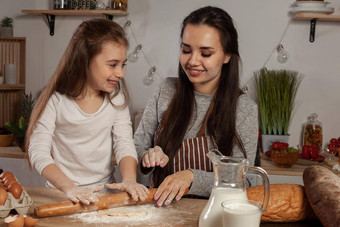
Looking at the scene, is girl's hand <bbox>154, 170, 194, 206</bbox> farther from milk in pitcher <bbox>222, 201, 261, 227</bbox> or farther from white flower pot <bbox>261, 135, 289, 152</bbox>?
white flower pot <bbox>261, 135, 289, 152</bbox>

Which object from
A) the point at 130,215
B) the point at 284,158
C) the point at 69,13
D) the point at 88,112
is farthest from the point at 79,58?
the point at 69,13

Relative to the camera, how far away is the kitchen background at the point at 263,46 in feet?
10.2

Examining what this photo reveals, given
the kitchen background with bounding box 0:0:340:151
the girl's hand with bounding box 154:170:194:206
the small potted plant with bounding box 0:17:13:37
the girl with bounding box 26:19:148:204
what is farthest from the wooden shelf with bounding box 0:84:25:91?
the girl's hand with bounding box 154:170:194:206

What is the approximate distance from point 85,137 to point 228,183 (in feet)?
2.52

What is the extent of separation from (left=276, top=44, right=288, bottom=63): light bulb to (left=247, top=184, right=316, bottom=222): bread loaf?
1.84 metres

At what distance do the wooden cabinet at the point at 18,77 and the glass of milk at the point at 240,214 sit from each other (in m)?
2.55

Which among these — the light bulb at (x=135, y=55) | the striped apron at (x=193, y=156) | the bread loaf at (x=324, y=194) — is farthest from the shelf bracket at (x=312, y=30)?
the bread loaf at (x=324, y=194)

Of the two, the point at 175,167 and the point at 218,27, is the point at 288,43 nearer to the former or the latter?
the point at 218,27

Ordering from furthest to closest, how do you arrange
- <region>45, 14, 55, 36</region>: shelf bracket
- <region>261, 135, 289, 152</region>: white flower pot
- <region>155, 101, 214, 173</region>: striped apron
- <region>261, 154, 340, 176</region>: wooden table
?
<region>45, 14, 55, 36</region>: shelf bracket
<region>261, 135, 289, 152</region>: white flower pot
<region>261, 154, 340, 176</region>: wooden table
<region>155, 101, 214, 173</region>: striped apron

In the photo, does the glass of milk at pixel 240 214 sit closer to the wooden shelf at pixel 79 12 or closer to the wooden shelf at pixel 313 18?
the wooden shelf at pixel 313 18

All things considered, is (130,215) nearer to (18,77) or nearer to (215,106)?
(215,106)

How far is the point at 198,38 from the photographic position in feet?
5.72

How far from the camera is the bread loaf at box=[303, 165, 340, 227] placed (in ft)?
3.87

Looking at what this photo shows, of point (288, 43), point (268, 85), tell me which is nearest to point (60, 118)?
point (268, 85)
